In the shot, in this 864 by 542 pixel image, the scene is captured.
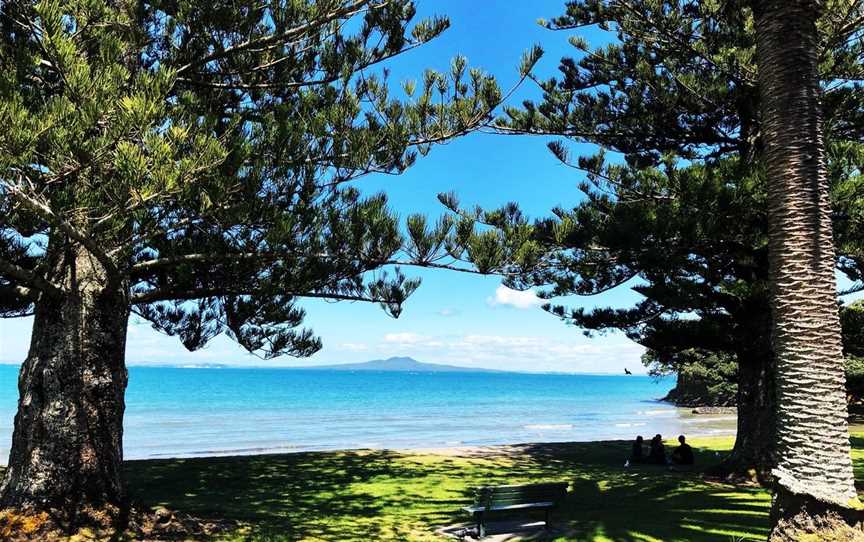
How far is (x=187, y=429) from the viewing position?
2653cm

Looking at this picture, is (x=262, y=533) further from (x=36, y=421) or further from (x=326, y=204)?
(x=326, y=204)

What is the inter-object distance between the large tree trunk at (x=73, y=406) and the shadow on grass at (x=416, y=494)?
1.35 metres

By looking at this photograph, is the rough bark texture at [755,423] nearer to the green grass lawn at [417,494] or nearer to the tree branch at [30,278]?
the green grass lawn at [417,494]

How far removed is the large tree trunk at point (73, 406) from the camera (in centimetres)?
541

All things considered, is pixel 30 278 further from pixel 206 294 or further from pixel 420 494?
pixel 420 494

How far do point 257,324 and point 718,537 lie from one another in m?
6.38

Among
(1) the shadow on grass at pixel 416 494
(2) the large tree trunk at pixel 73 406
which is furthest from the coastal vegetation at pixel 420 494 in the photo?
(2) the large tree trunk at pixel 73 406

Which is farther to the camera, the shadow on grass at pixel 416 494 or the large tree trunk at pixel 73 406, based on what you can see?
the shadow on grass at pixel 416 494

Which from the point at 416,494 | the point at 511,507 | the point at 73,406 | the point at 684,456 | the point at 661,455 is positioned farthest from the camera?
the point at 661,455

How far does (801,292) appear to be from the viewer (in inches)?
156

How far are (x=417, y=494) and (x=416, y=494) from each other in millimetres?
16

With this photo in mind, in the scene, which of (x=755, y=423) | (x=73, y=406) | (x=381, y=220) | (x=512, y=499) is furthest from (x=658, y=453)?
(x=73, y=406)

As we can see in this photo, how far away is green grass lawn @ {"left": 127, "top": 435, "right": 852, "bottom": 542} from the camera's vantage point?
602 cm

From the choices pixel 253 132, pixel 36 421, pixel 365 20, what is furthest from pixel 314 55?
pixel 36 421
